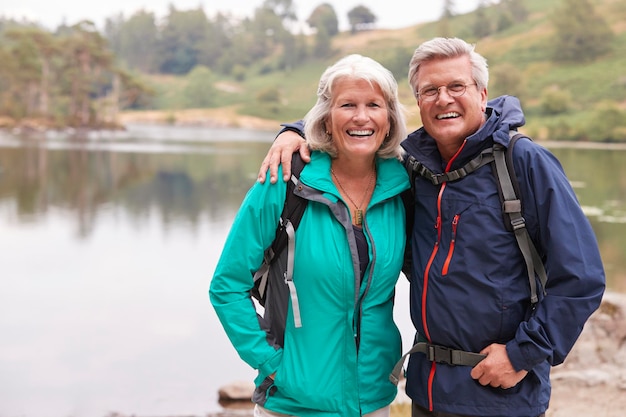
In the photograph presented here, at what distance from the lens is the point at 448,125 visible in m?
2.28

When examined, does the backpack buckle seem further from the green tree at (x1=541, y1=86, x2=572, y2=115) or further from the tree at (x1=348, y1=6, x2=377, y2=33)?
the tree at (x1=348, y1=6, x2=377, y2=33)

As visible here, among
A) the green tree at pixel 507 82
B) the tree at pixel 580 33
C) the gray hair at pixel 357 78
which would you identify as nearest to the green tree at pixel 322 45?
the tree at pixel 580 33

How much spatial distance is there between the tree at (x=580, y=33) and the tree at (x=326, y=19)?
39.9 meters

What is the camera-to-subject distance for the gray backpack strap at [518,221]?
6.82ft

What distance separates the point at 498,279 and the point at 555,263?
18 centimetres

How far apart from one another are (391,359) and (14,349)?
20.5 feet

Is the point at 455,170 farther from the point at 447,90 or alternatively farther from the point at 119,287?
the point at 119,287

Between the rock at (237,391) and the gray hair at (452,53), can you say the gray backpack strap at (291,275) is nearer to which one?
the gray hair at (452,53)

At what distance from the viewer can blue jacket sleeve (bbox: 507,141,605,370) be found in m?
2.02

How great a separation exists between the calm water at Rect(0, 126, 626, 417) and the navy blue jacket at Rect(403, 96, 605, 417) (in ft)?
14.1

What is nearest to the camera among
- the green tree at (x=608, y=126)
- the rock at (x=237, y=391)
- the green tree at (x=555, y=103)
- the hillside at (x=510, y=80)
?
the rock at (x=237, y=391)

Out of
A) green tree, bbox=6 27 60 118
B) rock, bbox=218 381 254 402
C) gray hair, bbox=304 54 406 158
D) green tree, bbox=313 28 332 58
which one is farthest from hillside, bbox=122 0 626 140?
gray hair, bbox=304 54 406 158

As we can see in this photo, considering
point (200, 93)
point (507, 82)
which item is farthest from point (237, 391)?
point (200, 93)

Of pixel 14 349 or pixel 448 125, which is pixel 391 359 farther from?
pixel 14 349
